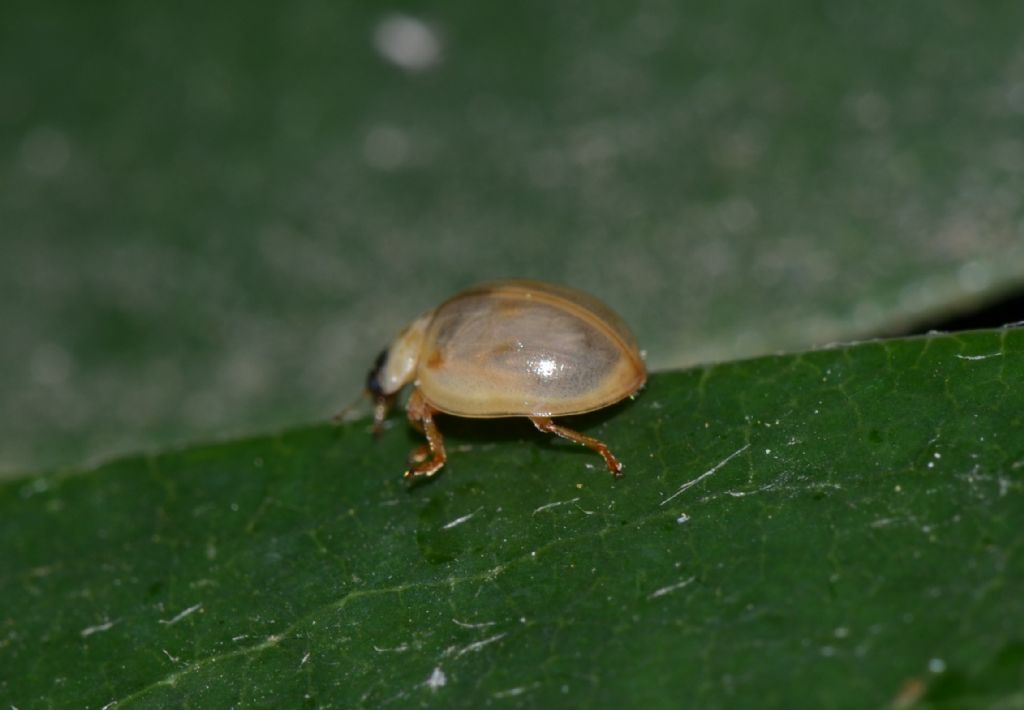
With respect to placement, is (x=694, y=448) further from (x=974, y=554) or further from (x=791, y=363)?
(x=974, y=554)

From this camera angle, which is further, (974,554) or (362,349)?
(362,349)

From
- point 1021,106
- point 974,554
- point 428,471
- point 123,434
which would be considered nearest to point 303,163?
point 123,434

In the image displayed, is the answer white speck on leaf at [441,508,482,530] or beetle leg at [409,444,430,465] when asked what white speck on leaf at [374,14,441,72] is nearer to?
beetle leg at [409,444,430,465]

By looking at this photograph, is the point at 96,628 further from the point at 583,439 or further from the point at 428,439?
the point at 583,439

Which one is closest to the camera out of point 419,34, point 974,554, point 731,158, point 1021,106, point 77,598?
point 974,554

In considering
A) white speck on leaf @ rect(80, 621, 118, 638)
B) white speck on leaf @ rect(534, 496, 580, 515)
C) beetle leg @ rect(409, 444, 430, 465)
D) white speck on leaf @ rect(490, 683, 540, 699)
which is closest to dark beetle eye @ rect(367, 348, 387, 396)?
beetle leg @ rect(409, 444, 430, 465)

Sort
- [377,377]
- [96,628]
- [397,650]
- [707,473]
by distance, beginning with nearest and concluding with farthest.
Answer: [397,650] < [707,473] < [96,628] < [377,377]

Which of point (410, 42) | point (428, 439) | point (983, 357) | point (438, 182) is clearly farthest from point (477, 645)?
point (410, 42)
